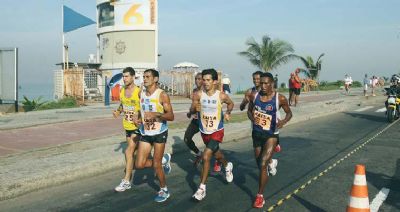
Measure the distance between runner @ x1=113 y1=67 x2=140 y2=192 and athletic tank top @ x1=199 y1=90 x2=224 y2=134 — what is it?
3.42ft

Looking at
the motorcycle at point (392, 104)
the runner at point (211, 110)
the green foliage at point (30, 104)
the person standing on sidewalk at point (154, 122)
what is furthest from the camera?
the green foliage at point (30, 104)

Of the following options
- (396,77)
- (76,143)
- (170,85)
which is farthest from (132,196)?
(170,85)

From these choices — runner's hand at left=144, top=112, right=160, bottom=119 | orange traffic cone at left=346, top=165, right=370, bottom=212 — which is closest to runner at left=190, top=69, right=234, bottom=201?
runner's hand at left=144, top=112, right=160, bottom=119

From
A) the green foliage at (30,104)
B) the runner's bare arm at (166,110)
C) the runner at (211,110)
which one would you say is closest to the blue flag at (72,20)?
the green foliage at (30,104)

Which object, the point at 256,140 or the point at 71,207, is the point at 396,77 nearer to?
the point at 256,140

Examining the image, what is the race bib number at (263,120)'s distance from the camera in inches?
250

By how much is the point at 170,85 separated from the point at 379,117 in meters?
17.1

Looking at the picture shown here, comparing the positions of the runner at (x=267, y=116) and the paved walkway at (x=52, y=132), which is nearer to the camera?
the runner at (x=267, y=116)

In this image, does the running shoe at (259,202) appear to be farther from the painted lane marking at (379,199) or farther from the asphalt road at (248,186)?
the painted lane marking at (379,199)

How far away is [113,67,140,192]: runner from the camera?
267 inches

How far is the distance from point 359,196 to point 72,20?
26.7 m

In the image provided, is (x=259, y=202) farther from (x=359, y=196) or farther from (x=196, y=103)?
(x=196, y=103)

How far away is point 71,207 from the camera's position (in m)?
5.95

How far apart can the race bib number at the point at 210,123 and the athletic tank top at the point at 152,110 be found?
70cm
